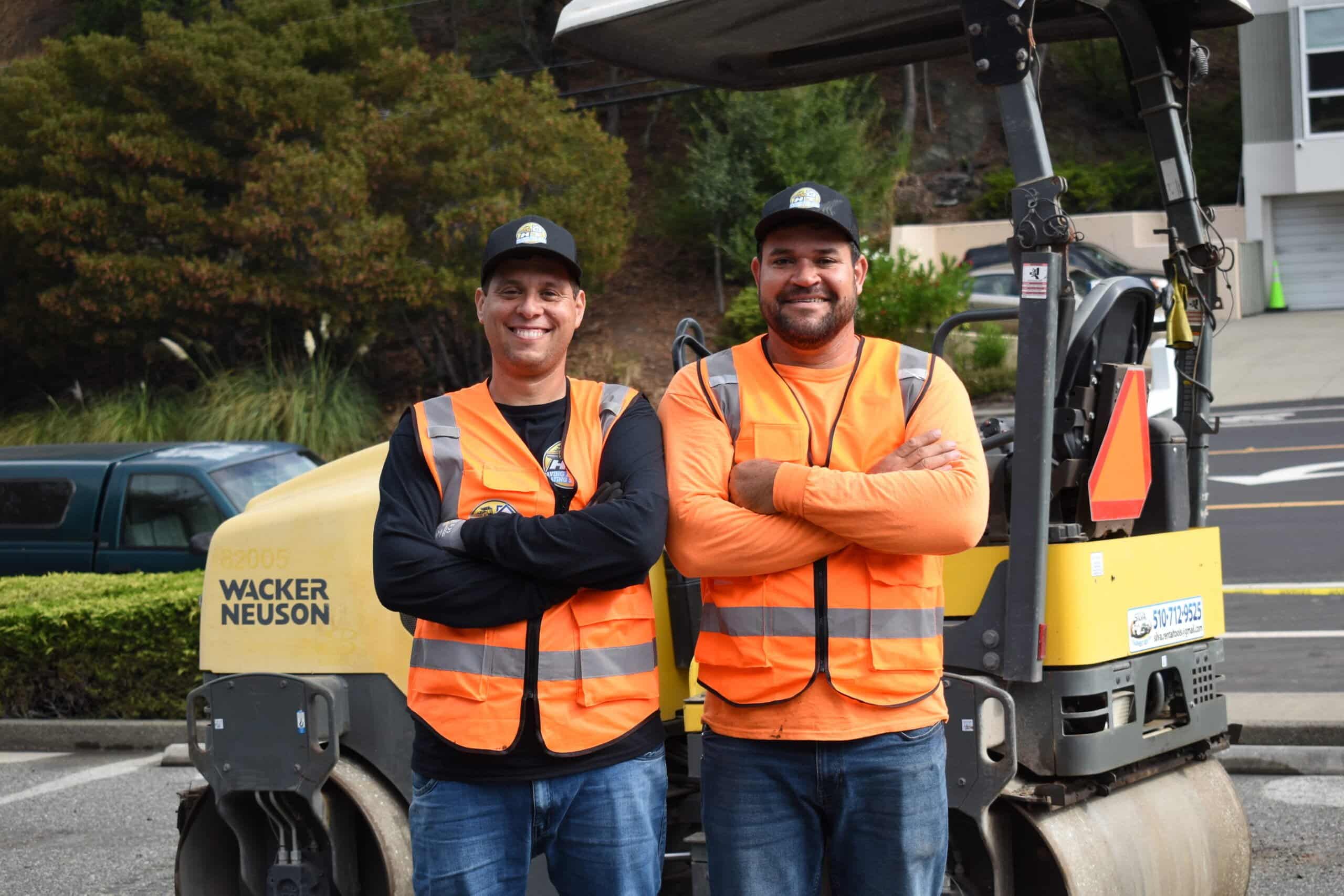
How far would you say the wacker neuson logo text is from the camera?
465cm

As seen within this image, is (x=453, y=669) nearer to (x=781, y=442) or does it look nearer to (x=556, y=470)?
(x=556, y=470)

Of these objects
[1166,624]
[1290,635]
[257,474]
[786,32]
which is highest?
[786,32]

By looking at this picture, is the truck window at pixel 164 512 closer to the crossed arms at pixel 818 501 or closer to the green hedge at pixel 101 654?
the green hedge at pixel 101 654

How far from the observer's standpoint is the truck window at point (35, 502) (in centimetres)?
1152

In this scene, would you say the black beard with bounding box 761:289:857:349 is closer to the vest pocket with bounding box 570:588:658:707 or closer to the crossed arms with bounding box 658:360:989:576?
the crossed arms with bounding box 658:360:989:576

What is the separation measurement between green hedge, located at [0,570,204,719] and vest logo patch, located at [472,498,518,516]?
611 centimetres

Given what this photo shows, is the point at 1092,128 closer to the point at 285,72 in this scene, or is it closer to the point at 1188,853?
the point at 285,72

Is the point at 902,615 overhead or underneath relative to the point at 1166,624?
overhead

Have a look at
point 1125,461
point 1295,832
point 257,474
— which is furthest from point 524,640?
point 257,474

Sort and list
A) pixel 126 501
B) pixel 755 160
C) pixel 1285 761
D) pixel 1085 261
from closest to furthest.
Answer: pixel 1285 761 → pixel 126 501 → pixel 1085 261 → pixel 755 160

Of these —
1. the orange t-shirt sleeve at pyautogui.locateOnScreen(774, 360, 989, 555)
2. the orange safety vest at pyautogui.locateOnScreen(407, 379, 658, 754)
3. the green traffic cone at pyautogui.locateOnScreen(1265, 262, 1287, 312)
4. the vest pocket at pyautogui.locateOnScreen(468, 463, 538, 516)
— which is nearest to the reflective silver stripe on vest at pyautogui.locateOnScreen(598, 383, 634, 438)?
the orange safety vest at pyautogui.locateOnScreen(407, 379, 658, 754)

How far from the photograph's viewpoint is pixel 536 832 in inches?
132

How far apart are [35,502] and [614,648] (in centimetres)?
937

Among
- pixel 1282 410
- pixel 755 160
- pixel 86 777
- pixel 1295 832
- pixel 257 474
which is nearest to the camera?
pixel 1295 832
